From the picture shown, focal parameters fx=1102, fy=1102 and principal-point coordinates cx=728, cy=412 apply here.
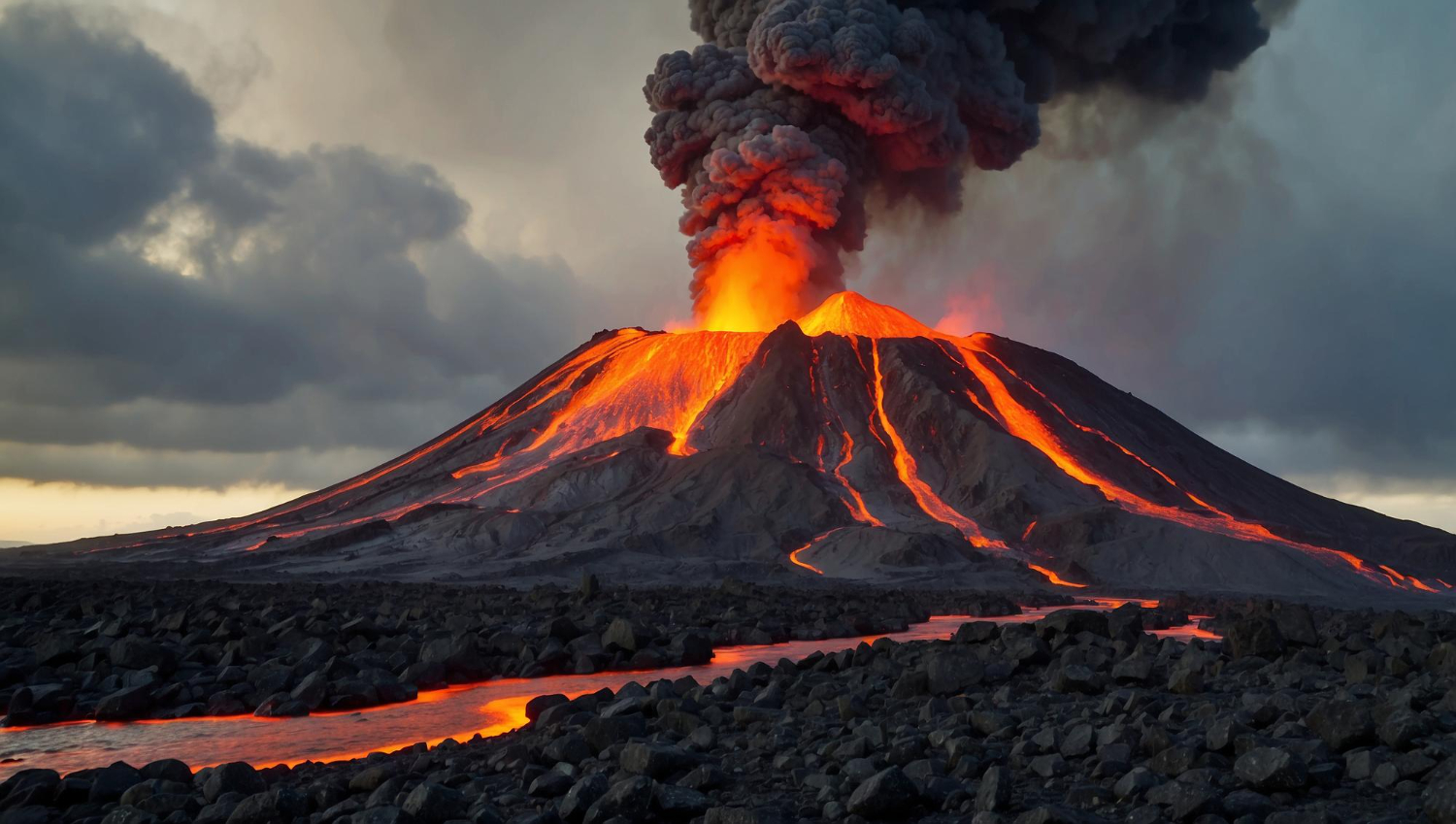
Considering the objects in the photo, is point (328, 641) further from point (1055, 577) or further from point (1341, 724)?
point (1055, 577)

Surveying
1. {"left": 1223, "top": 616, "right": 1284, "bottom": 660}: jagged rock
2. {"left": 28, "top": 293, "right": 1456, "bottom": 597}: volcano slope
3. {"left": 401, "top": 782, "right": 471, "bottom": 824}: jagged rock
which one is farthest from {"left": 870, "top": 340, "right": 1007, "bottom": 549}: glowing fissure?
{"left": 401, "top": 782, "right": 471, "bottom": 824}: jagged rock

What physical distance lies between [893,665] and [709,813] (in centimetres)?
649

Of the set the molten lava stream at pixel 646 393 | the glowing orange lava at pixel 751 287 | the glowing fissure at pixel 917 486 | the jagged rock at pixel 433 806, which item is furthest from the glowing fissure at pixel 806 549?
the jagged rock at pixel 433 806

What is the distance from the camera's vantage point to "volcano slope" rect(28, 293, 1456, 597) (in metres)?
48.0

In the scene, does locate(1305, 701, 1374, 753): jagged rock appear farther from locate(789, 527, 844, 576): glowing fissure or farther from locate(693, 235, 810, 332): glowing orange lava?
locate(693, 235, 810, 332): glowing orange lava

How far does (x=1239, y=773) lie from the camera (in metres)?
6.66

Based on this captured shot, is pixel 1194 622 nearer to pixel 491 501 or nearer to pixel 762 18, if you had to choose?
pixel 491 501

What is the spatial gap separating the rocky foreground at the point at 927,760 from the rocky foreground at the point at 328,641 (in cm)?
490

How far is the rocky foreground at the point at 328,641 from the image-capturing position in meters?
14.1

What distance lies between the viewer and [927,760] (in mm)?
7348

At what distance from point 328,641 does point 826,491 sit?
41.9 metres

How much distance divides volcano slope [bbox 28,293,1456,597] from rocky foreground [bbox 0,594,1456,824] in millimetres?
33245

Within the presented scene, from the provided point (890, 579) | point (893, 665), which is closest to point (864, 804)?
point (893, 665)

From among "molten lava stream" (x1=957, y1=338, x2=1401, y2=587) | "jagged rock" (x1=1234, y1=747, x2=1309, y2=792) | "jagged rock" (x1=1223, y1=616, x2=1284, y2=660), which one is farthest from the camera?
"molten lava stream" (x1=957, y1=338, x2=1401, y2=587)
